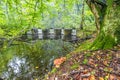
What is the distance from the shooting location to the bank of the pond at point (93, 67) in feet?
13.3

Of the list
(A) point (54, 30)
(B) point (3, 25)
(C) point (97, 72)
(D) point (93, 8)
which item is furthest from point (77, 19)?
(C) point (97, 72)

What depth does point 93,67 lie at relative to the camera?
4.36 metres

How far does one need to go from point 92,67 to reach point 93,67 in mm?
23

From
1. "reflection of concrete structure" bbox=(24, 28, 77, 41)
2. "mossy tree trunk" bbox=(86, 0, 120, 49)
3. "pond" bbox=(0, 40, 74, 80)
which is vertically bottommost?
"pond" bbox=(0, 40, 74, 80)

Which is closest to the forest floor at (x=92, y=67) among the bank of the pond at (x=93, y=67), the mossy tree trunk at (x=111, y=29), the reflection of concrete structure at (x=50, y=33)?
the bank of the pond at (x=93, y=67)

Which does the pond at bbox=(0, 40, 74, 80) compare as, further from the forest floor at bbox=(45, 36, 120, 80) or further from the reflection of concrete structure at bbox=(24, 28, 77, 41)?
the reflection of concrete structure at bbox=(24, 28, 77, 41)

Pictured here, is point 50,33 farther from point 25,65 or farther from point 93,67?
point 93,67

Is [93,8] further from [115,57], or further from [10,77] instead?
[10,77]

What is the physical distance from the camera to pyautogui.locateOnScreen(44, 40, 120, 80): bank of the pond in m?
4.06

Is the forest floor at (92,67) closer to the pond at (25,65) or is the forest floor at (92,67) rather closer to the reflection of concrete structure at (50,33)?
the pond at (25,65)

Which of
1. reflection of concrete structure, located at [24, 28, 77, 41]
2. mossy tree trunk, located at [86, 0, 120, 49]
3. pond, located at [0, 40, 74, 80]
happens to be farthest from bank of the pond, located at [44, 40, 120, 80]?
reflection of concrete structure, located at [24, 28, 77, 41]

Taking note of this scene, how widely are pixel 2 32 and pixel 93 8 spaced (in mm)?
5891

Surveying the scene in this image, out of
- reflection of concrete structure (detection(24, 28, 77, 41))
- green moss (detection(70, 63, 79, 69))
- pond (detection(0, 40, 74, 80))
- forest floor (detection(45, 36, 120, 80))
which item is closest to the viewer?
forest floor (detection(45, 36, 120, 80))

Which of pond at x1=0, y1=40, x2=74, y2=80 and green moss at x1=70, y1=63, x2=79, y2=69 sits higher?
green moss at x1=70, y1=63, x2=79, y2=69
